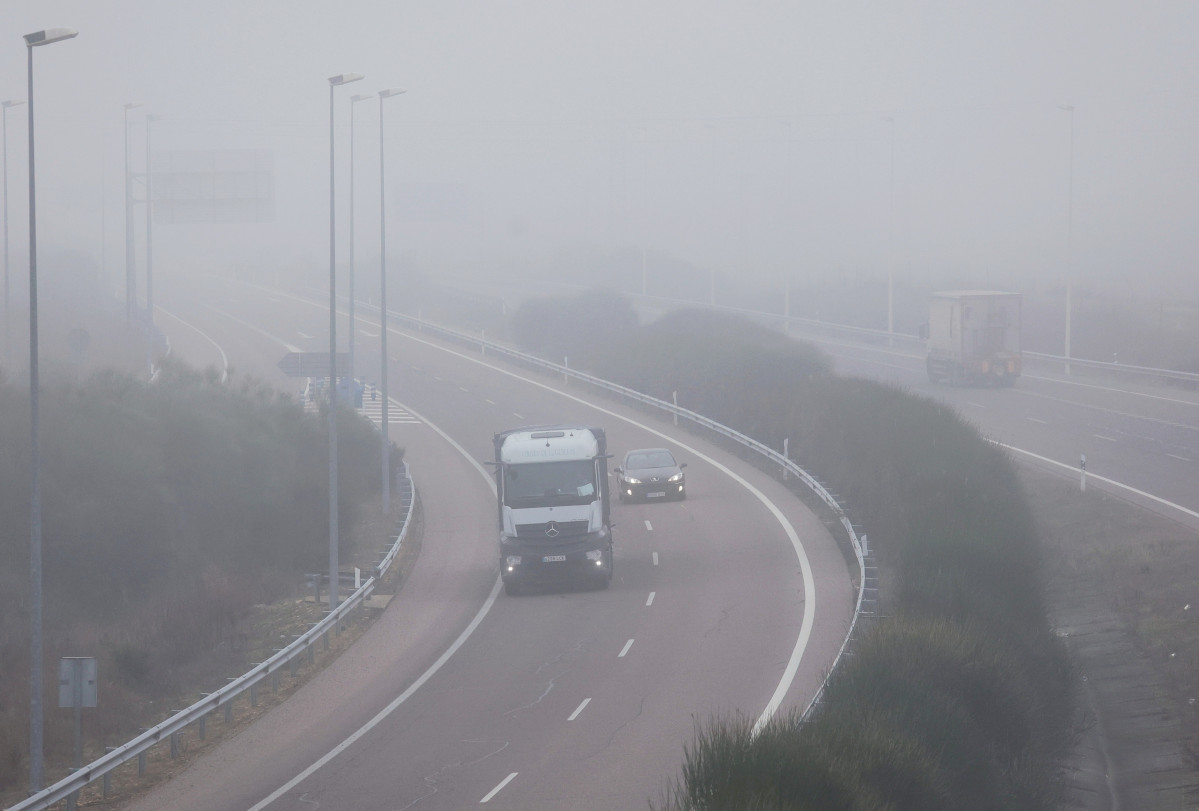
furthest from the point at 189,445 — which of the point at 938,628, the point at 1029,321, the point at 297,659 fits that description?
the point at 1029,321

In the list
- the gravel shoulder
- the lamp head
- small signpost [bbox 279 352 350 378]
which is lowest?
the gravel shoulder

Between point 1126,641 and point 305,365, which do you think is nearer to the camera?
point 1126,641

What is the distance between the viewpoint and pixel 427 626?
2420 cm

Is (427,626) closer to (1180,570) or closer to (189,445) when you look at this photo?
(189,445)

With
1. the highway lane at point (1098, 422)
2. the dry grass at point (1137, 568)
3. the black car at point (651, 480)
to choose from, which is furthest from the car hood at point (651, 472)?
the highway lane at point (1098, 422)

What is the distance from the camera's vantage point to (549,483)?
25.5 metres

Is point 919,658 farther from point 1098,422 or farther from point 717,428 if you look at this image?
point 1098,422

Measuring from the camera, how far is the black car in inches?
1409

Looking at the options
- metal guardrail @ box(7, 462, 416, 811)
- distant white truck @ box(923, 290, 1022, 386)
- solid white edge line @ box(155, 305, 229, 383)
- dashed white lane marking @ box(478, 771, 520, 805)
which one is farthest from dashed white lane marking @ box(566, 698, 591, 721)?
solid white edge line @ box(155, 305, 229, 383)

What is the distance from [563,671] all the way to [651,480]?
624 inches

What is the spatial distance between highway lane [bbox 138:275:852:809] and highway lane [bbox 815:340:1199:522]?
9.32m

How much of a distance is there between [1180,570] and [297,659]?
17.8 m

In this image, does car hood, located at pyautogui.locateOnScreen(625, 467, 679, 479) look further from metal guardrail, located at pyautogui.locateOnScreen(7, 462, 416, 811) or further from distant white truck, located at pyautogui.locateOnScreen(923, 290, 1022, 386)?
distant white truck, located at pyautogui.locateOnScreen(923, 290, 1022, 386)

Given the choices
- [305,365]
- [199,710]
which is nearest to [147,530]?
[199,710]
